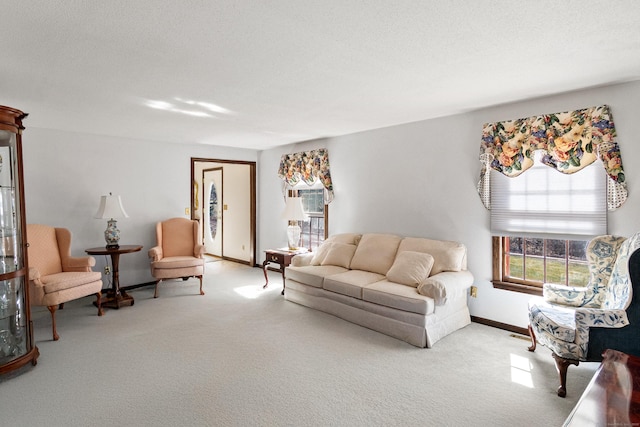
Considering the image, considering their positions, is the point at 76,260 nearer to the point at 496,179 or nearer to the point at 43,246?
the point at 43,246

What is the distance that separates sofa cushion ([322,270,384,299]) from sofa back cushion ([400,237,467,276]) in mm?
608

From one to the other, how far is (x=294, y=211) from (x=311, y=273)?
133 cm

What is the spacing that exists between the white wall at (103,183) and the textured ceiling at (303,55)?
105cm

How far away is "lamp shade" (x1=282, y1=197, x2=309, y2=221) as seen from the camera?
5371 millimetres

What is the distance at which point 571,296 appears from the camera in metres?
2.93

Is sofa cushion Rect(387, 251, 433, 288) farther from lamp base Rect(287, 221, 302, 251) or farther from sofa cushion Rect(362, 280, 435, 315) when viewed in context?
lamp base Rect(287, 221, 302, 251)

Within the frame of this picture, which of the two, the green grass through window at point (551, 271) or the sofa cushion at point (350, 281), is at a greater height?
the green grass through window at point (551, 271)

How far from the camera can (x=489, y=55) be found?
7.76 ft

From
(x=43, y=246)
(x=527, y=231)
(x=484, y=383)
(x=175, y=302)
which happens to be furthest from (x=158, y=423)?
(x=527, y=231)

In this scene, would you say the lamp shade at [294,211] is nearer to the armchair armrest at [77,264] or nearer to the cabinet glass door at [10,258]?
the armchair armrest at [77,264]

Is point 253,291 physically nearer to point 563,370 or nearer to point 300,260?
point 300,260

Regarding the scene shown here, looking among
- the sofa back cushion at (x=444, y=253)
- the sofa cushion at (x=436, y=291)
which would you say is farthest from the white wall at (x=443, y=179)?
the sofa cushion at (x=436, y=291)

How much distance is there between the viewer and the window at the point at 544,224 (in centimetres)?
312

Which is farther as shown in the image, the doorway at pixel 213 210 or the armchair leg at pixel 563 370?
the doorway at pixel 213 210
